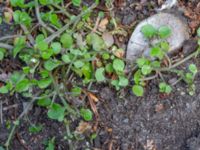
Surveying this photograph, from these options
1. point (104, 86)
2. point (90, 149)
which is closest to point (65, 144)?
point (90, 149)

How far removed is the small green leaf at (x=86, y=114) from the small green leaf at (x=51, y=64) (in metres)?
0.19

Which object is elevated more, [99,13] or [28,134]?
[99,13]

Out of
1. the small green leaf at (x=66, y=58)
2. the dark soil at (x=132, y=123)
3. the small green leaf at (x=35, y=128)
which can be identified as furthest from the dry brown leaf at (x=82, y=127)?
the small green leaf at (x=66, y=58)

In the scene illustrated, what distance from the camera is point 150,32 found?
2.01m

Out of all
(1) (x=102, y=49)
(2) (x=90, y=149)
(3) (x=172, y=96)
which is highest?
(1) (x=102, y=49)

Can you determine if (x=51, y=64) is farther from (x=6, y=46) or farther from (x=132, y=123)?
(x=132, y=123)

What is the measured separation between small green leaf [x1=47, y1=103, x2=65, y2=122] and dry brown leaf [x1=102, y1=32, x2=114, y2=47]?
1.05 ft

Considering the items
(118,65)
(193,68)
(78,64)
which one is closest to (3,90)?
(78,64)

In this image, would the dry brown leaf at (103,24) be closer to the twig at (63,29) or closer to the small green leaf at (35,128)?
the twig at (63,29)

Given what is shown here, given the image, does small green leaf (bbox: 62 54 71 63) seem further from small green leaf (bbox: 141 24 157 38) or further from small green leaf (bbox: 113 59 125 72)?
small green leaf (bbox: 141 24 157 38)

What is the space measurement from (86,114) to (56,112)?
0.11 meters

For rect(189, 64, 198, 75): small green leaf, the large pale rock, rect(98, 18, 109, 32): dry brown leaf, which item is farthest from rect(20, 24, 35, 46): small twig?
rect(189, 64, 198, 75): small green leaf

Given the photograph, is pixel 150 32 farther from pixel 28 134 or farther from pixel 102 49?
pixel 28 134

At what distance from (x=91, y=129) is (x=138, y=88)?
24cm
